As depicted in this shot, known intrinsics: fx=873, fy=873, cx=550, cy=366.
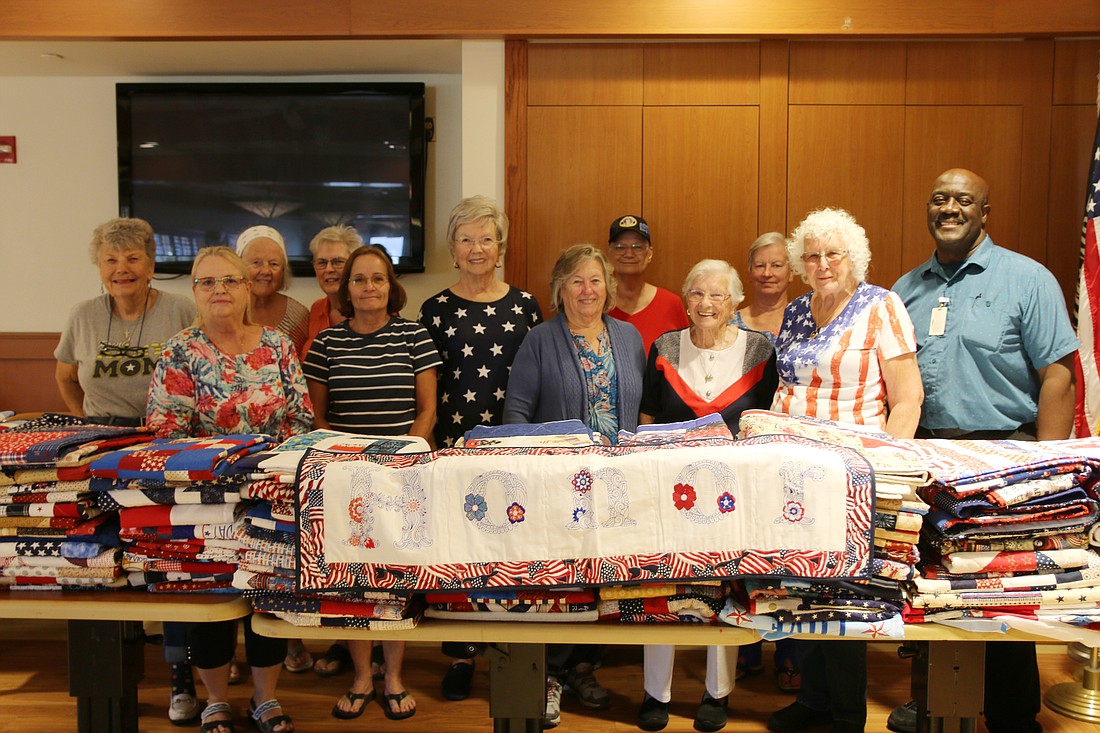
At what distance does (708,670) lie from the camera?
2635 mm

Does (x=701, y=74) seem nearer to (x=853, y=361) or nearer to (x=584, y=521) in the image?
(x=853, y=361)

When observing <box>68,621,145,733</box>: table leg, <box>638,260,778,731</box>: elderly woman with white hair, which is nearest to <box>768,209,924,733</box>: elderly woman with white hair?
<box>638,260,778,731</box>: elderly woman with white hair

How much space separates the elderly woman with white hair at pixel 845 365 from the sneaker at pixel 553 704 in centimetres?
77

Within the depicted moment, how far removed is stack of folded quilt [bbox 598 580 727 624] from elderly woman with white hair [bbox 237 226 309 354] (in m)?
2.15

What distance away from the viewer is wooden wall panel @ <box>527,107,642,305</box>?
3.95 meters

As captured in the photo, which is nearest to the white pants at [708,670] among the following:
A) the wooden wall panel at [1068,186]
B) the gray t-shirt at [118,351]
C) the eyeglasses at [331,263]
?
the gray t-shirt at [118,351]

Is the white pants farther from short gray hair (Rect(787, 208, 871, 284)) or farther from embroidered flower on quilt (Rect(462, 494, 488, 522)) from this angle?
short gray hair (Rect(787, 208, 871, 284))

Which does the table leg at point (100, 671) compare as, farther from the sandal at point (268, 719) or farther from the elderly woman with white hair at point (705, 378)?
the elderly woman with white hair at point (705, 378)

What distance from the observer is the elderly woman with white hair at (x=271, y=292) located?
3529mm

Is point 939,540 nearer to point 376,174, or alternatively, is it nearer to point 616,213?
point 616,213

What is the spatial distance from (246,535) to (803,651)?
1600 millimetres

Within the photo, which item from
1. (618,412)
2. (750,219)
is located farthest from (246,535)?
(750,219)

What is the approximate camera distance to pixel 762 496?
1750 mm

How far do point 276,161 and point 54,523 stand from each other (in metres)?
3.11
